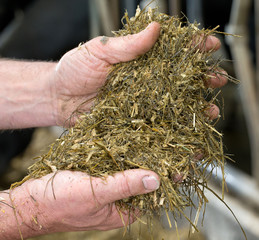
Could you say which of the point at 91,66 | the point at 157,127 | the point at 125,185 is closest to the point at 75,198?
the point at 125,185

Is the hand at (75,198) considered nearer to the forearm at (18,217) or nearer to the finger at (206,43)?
→ the forearm at (18,217)

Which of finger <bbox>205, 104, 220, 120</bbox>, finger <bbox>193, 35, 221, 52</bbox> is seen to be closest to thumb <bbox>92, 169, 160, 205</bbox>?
finger <bbox>205, 104, 220, 120</bbox>

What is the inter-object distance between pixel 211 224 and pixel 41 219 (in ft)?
4.09

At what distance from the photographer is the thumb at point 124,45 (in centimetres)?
125

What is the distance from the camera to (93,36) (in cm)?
366

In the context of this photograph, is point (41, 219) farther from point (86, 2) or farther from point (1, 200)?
point (86, 2)

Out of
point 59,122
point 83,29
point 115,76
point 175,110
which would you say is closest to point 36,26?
point 83,29

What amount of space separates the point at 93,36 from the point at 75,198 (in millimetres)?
2751

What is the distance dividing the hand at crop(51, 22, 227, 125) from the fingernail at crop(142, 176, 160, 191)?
0.43 metres

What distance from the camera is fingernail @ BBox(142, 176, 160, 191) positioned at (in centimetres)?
104

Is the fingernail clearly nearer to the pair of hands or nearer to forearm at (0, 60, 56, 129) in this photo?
the pair of hands

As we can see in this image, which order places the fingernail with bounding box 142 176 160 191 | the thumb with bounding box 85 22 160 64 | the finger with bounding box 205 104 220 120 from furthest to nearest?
1. the finger with bounding box 205 104 220 120
2. the thumb with bounding box 85 22 160 64
3. the fingernail with bounding box 142 176 160 191

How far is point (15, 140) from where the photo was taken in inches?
134

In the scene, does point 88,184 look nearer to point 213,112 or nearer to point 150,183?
point 150,183
